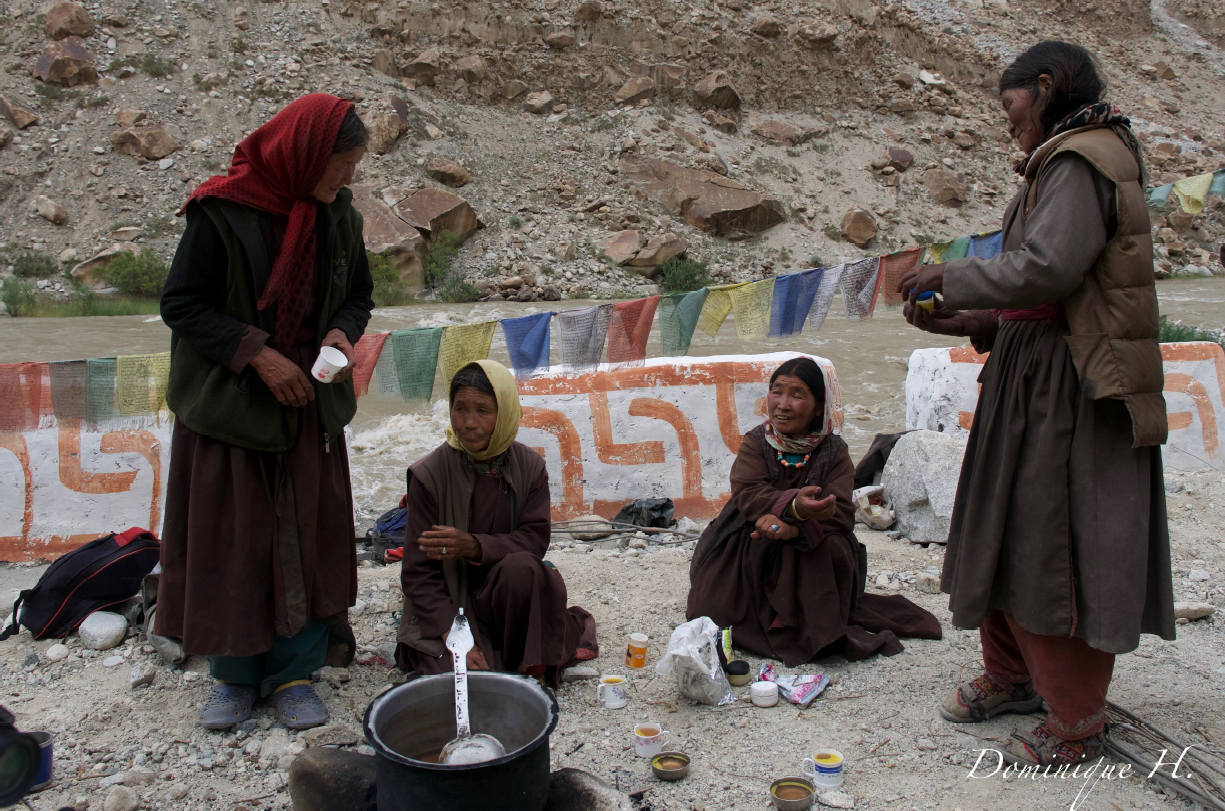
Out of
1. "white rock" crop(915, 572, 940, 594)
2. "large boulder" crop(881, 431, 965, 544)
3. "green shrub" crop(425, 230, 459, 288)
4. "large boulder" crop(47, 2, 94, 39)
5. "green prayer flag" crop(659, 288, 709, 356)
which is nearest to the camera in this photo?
"white rock" crop(915, 572, 940, 594)

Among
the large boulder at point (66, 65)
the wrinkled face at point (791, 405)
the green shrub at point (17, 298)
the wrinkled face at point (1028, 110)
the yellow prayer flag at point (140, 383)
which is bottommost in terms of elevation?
the green shrub at point (17, 298)

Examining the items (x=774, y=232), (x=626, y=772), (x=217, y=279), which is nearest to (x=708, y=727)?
(x=626, y=772)

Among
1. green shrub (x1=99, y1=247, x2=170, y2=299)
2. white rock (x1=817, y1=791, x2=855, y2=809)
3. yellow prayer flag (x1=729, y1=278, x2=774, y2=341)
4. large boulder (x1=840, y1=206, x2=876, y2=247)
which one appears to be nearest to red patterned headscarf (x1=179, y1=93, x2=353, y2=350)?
white rock (x1=817, y1=791, x2=855, y2=809)

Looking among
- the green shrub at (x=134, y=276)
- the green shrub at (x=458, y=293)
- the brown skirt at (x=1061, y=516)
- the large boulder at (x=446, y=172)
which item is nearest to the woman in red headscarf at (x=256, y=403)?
the brown skirt at (x=1061, y=516)

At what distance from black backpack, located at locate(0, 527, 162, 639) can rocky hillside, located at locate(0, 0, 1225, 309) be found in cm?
1718

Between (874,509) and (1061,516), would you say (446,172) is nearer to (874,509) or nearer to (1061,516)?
(874,509)

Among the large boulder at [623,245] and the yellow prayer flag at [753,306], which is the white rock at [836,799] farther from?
the large boulder at [623,245]

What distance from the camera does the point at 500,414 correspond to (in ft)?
10.1

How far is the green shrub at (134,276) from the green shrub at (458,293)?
5.90 m

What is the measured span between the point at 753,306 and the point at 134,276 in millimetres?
16461

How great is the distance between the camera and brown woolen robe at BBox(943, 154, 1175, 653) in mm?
2229

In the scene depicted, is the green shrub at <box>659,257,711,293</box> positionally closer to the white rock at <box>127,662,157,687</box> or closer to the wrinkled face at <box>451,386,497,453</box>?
the wrinkled face at <box>451,386,497,453</box>

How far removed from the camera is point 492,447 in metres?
3.12

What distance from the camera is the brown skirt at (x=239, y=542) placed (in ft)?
8.66
